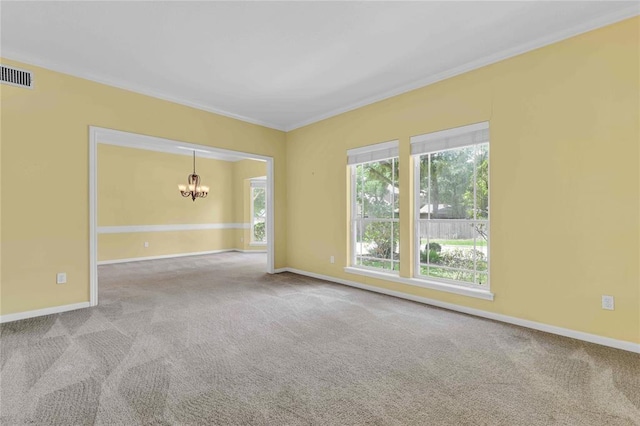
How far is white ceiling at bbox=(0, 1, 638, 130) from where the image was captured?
260 centimetres

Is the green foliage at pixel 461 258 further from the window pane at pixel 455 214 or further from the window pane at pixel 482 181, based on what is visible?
the window pane at pixel 482 181

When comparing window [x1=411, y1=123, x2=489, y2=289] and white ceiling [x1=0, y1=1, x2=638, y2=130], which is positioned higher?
white ceiling [x1=0, y1=1, x2=638, y2=130]

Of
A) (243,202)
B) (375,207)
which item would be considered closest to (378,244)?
(375,207)

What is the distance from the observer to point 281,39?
9.92ft

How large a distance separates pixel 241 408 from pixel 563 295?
10.1ft

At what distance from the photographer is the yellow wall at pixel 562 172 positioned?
2.63m

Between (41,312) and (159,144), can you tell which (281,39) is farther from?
(41,312)

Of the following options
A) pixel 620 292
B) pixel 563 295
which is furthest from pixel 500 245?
pixel 620 292

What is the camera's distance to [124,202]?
24.3 feet

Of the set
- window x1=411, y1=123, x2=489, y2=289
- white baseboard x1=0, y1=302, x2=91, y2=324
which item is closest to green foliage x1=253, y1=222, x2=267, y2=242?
white baseboard x1=0, y1=302, x2=91, y2=324

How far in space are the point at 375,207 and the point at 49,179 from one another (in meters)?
4.29

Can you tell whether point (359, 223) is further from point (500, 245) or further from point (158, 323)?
point (158, 323)

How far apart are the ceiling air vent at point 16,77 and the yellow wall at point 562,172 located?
4.68m

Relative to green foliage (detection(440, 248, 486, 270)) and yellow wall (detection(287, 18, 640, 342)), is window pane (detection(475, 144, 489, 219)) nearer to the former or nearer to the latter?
yellow wall (detection(287, 18, 640, 342))
